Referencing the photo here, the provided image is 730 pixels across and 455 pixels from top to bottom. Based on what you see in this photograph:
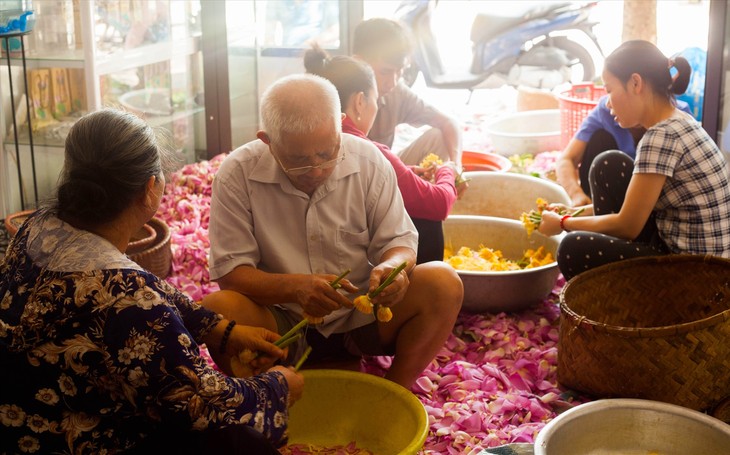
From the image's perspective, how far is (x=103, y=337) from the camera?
175 centimetres

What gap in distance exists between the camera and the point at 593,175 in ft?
11.7

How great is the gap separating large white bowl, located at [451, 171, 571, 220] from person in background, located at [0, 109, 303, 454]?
9.13ft

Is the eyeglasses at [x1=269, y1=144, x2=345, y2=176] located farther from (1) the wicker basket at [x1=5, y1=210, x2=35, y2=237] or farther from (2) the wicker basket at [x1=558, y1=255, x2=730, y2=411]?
(1) the wicker basket at [x1=5, y1=210, x2=35, y2=237]

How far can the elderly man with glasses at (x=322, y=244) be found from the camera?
8.29 ft

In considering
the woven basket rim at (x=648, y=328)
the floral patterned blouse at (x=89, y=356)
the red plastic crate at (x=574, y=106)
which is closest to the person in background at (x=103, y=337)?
the floral patterned blouse at (x=89, y=356)

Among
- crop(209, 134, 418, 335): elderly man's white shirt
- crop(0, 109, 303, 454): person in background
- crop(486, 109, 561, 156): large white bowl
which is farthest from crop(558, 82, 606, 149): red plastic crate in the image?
crop(0, 109, 303, 454): person in background

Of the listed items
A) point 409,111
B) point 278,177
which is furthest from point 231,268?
point 409,111

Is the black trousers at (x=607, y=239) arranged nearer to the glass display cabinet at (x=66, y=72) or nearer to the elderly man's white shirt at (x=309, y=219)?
the elderly man's white shirt at (x=309, y=219)

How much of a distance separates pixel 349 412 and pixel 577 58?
624 centimetres

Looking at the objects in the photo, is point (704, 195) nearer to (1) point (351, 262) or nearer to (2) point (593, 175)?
(2) point (593, 175)

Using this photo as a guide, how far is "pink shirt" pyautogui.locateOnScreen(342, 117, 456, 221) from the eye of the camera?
3.08 meters

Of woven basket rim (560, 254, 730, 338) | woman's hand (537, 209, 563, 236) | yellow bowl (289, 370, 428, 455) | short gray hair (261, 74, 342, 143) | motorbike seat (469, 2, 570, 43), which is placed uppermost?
motorbike seat (469, 2, 570, 43)

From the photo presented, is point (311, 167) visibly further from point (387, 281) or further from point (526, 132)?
point (526, 132)

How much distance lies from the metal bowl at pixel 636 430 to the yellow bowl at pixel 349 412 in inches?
19.3
